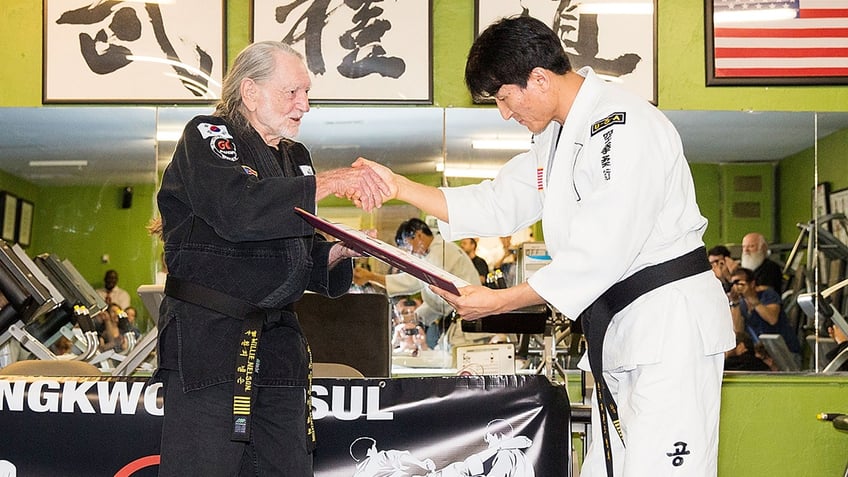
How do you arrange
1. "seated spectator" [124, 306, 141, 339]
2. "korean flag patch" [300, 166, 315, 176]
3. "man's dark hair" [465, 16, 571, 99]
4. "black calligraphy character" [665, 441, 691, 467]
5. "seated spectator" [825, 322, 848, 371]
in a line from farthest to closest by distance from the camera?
"seated spectator" [124, 306, 141, 339] → "seated spectator" [825, 322, 848, 371] → "korean flag patch" [300, 166, 315, 176] → "man's dark hair" [465, 16, 571, 99] → "black calligraphy character" [665, 441, 691, 467]

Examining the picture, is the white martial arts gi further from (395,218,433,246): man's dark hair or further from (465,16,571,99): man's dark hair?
(395,218,433,246): man's dark hair

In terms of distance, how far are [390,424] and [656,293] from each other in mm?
1052

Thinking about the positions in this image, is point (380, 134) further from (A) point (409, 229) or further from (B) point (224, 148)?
(B) point (224, 148)

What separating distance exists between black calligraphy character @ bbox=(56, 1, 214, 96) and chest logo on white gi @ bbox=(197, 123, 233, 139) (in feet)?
8.91

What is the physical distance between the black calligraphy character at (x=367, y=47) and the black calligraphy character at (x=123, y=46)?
680 millimetres

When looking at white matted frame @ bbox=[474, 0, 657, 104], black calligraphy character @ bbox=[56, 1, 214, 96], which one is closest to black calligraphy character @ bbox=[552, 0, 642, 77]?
white matted frame @ bbox=[474, 0, 657, 104]

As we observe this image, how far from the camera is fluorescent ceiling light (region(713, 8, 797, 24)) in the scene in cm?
492

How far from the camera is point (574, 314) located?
2.24 meters

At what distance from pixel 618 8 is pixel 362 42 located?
1.25m

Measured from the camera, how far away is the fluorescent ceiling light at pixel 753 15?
4922 millimetres

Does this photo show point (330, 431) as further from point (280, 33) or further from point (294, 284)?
point (280, 33)

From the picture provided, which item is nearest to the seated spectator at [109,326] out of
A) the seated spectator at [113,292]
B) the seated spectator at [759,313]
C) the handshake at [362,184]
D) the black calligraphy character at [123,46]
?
the seated spectator at [113,292]

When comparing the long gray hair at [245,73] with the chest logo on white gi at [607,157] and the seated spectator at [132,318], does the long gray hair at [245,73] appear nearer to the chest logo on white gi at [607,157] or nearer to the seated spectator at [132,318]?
the chest logo on white gi at [607,157]

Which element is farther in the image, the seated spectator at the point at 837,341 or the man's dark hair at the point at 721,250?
the man's dark hair at the point at 721,250
